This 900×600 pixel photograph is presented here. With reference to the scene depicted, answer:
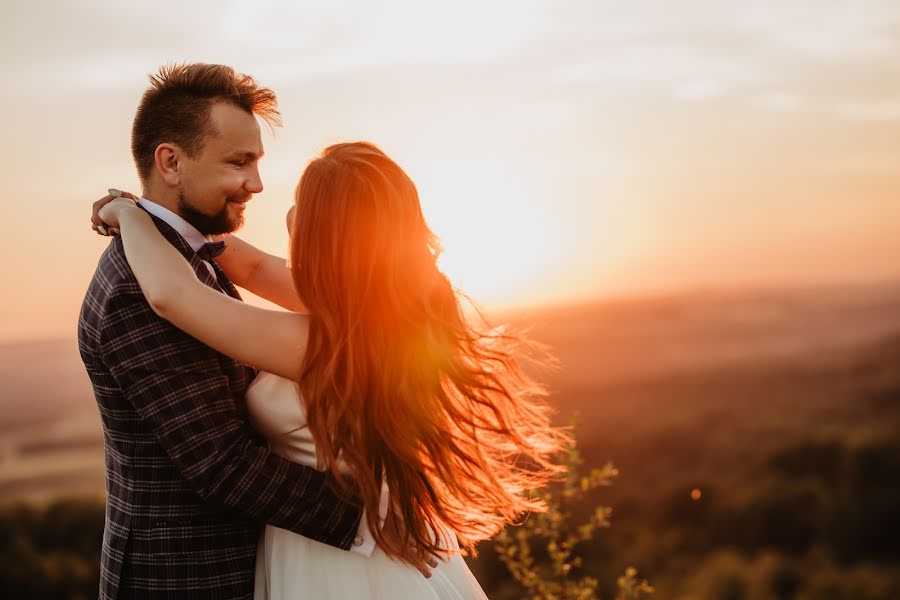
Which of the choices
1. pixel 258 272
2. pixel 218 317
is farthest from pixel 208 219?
pixel 258 272

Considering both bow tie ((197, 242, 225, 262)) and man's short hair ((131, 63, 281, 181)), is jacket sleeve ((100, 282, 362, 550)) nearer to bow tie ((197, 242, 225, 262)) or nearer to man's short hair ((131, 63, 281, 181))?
bow tie ((197, 242, 225, 262))

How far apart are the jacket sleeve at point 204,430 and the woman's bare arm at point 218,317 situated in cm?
8

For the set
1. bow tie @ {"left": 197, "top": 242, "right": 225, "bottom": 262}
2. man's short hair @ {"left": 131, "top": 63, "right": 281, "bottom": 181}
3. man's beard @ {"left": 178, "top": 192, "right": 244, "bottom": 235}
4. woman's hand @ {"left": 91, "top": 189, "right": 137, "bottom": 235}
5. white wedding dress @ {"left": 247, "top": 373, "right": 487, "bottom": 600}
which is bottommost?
white wedding dress @ {"left": 247, "top": 373, "right": 487, "bottom": 600}

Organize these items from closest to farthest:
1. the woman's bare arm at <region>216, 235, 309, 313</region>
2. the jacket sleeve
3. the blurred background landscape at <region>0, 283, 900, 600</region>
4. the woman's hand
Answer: the jacket sleeve → the woman's hand → the woman's bare arm at <region>216, 235, 309, 313</region> → the blurred background landscape at <region>0, 283, 900, 600</region>

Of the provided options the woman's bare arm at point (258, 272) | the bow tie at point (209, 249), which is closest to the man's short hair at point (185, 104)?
the bow tie at point (209, 249)

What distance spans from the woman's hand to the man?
0.07 meters

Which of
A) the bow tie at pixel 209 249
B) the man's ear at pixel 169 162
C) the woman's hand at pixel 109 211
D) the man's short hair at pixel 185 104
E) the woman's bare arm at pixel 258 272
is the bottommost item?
the woman's bare arm at pixel 258 272

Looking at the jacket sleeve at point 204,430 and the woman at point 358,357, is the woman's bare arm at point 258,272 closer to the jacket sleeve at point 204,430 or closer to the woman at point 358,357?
the woman at point 358,357

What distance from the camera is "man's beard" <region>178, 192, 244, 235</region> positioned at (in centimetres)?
228

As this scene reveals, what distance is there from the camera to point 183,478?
2.05 m

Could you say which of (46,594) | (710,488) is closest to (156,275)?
(46,594)

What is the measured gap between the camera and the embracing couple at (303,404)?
6.40ft

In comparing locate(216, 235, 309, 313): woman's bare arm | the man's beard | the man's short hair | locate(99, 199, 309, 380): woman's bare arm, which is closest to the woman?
locate(99, 199, 309, 380): woman's bare arm

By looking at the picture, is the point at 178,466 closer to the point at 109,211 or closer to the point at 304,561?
the point at 304,561
